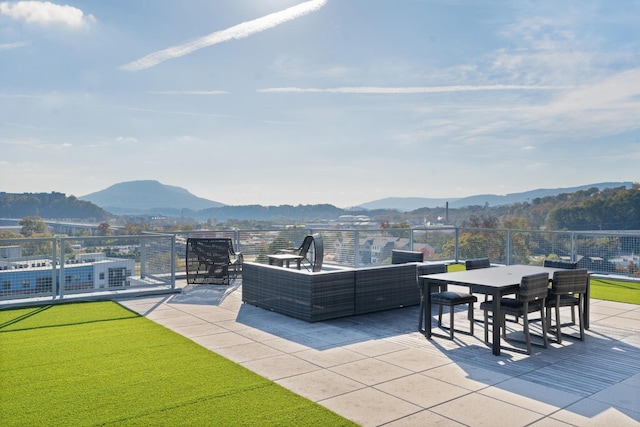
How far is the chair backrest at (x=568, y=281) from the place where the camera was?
5453 millimetres

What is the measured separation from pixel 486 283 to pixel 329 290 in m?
2.05

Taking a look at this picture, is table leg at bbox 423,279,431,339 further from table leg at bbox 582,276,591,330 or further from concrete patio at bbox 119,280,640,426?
table leg at bbox 582,276,591,330

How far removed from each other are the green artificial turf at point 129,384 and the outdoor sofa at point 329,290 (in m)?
1.62

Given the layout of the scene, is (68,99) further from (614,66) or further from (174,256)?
(614,66)

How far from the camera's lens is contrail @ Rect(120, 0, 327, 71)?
14484 millimetres

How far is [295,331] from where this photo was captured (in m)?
6.00

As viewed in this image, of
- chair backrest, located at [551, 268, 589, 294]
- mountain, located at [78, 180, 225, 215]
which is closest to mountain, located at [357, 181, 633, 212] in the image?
chair backrest, located at [551, 268, 589, 294]

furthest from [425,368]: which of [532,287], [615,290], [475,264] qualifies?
[615,290]

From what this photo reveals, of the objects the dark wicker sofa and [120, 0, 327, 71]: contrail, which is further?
[120, 0, 327, 71]: contrail

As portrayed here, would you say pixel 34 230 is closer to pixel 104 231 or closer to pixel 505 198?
pixel 104 231

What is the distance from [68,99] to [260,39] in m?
11.5

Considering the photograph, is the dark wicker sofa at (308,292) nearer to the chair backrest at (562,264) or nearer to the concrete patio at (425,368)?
the concrete patio at (425,368)

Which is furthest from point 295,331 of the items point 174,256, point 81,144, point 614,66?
point 81,144

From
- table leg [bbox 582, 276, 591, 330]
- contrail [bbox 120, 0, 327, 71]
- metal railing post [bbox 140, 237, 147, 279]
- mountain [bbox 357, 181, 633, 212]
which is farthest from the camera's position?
mountain [bbox 357, 181, 633, 212]
